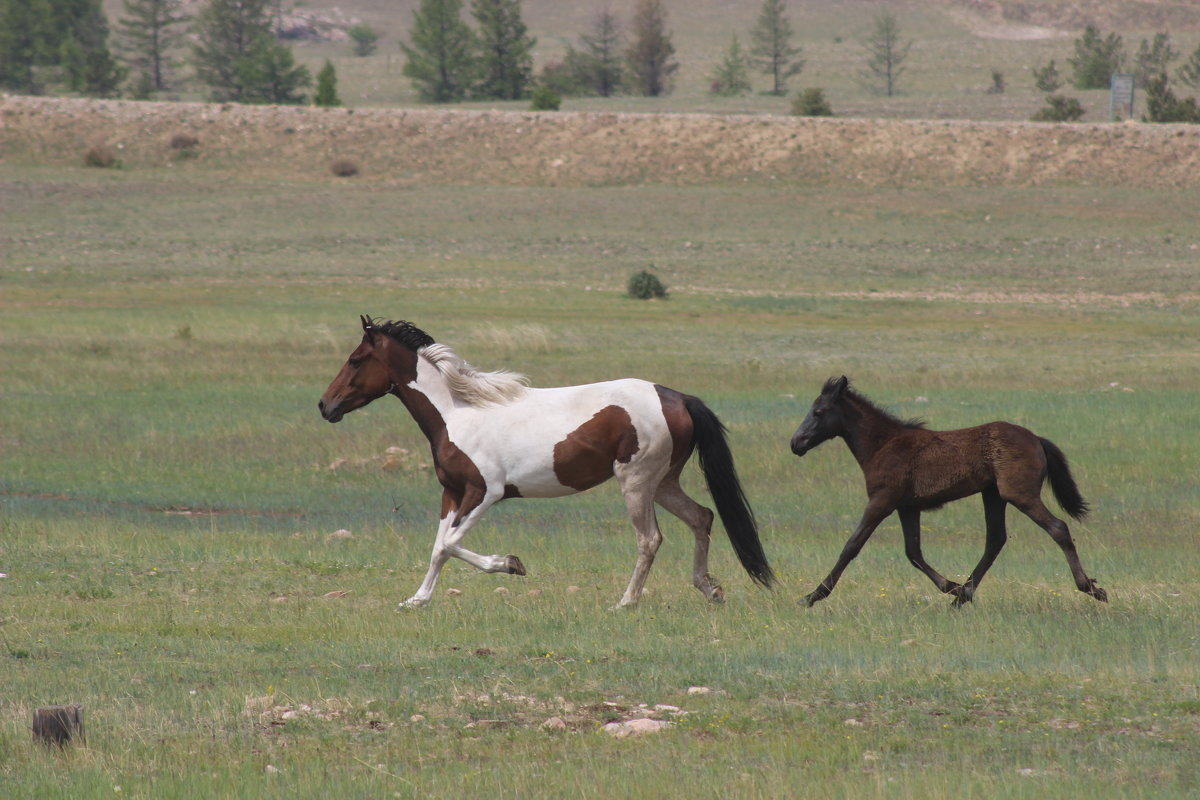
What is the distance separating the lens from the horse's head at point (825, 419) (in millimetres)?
10930

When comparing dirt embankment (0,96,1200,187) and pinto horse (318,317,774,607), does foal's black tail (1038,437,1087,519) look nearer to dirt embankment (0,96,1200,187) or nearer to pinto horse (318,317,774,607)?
pinto horse (318,317,774,607)

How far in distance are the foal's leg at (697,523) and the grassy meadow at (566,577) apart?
216 millimetres

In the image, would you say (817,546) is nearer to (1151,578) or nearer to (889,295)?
(1151,578)

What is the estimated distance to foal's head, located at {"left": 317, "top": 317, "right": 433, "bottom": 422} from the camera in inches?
460

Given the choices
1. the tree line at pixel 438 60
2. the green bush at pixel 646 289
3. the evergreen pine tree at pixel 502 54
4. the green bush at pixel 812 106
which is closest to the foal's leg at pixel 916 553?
the green bush at pixel 646 289

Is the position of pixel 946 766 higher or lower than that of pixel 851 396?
lower

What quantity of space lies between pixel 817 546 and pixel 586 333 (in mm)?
20111

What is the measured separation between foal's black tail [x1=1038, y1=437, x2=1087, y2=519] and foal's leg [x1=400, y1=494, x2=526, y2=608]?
158 inches

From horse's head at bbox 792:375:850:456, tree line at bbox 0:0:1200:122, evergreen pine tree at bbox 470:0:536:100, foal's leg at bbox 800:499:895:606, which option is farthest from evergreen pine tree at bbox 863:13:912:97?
foal's leg at bbox 800:499:895:606

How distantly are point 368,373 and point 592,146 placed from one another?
212 ft

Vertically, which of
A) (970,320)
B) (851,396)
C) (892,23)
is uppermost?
(892,23)

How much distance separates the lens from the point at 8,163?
71.0m

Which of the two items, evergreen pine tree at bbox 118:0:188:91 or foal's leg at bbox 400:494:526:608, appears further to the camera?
evergreen pine tree at bbox 118:0:188:91

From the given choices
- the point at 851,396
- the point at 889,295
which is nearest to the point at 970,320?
the point at 889,295
